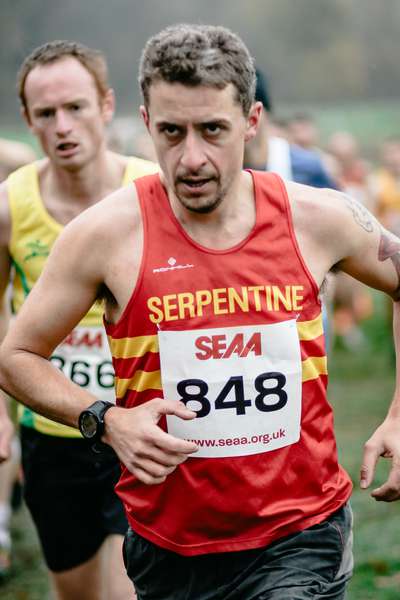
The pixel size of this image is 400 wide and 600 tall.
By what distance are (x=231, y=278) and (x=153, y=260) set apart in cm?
21

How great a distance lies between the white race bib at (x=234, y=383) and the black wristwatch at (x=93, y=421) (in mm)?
176

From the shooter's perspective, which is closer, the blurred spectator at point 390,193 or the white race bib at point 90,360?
the white race bib at point 90,360

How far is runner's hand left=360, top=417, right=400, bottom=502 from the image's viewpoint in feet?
9.94

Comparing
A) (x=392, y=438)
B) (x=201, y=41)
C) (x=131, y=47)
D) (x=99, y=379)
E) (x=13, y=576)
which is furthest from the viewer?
(x=131, y=47)

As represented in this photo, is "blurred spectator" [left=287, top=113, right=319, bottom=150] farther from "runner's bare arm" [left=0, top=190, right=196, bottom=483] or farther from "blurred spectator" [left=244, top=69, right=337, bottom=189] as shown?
"runner's bare arm" [left=0, top=190, right=196, bottom=483]

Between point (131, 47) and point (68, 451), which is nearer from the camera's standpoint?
point (68, 451)

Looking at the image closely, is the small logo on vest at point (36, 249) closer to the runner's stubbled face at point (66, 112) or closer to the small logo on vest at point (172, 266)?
the runner's stubbled face at point (66, 112)

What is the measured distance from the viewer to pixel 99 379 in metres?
4.01

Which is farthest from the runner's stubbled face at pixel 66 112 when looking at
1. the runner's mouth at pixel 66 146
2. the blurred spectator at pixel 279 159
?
the blurred spectator at pixel 279 159

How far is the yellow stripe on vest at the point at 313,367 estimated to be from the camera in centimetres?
299

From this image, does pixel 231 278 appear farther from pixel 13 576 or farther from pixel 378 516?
pixel 378 516

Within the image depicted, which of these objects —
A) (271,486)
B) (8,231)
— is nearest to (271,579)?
(271,486)

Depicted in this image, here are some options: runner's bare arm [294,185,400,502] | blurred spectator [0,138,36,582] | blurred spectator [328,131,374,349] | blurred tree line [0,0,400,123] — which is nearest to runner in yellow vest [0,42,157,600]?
runner's bare arm [294,185,400,502]

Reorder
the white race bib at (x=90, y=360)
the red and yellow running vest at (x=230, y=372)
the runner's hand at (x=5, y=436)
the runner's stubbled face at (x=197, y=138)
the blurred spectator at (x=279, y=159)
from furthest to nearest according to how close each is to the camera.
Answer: the blurred spectator at (x=279, y=159) < the white race bib at (x=90, y=360) < the runner's hand at (x=5, y=436) < the red and yellow running vest at (x=230, y=372) < the runner's stubbled face at (x=197, y=138)
